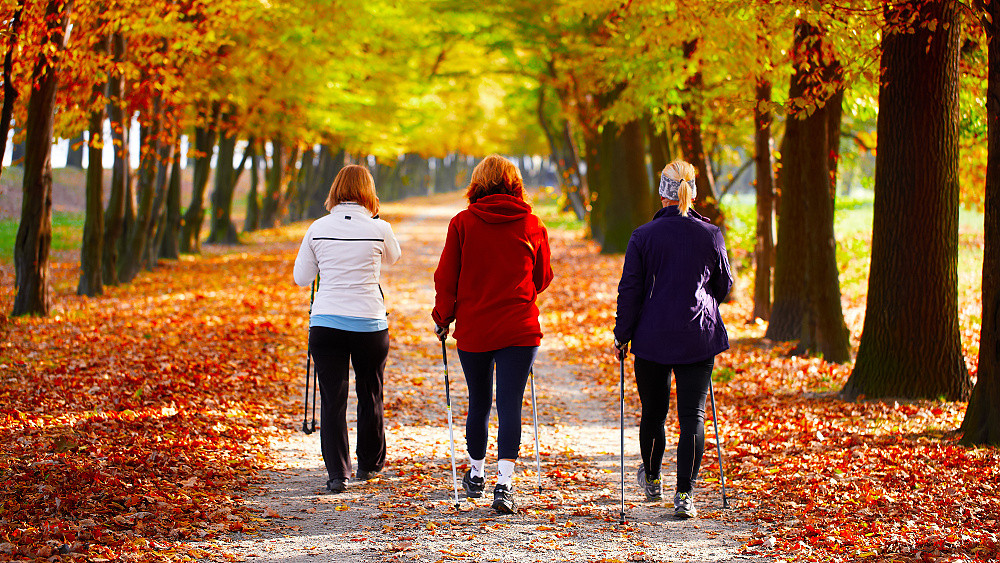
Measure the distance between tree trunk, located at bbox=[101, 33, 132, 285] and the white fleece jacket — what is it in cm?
1077

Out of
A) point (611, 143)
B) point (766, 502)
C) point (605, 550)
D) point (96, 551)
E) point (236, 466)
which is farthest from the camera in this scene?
point (611, 143)

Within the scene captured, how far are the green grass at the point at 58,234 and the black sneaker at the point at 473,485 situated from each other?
20.2 m

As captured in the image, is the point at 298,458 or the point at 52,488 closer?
the point at 52,488

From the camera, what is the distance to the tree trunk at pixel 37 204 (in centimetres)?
1252

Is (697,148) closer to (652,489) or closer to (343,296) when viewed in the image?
(652,489)

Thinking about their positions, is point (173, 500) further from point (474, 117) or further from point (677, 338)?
point (474, 117)

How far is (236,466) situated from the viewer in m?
6.84

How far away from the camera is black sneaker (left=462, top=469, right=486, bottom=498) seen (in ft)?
20.2

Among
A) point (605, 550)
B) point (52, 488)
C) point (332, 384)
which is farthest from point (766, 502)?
point (52, 488)

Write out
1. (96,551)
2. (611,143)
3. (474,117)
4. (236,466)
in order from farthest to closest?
(474,117) → (611,143) → (236,466) → (96,551)

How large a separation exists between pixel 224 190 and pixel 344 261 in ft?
77.3

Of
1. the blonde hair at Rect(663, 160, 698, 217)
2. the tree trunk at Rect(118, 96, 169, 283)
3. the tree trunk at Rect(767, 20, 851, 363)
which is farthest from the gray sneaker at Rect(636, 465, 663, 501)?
the tree trunk at Rect(118, 96, 169, 283)

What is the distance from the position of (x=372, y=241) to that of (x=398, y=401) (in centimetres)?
356

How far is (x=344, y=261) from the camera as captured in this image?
613cm
